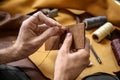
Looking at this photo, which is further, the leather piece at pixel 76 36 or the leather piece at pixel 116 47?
the leather piece at pixel 116 47

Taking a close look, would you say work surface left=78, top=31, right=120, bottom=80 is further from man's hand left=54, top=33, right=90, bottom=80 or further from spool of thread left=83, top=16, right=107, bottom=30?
man's hand left=54, top=33, right=90, bottom=80

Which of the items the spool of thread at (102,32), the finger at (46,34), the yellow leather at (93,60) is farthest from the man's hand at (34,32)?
the spool of thread at (102,32)

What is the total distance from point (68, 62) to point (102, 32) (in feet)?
1.31

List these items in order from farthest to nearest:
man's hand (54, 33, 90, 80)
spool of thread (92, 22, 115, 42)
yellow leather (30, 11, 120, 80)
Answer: spool of thread (92, 22, 115, 42), yellow leather (30, 11, 120, 80), man's hand (54, 33, 90, 80)

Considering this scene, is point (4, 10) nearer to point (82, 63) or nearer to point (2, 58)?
point (2, 58)

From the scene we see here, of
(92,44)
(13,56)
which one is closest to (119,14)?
(92,44)

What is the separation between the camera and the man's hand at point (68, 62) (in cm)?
76

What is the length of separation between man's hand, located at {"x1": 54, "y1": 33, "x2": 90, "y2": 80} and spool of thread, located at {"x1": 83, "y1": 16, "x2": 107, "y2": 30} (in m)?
0.37

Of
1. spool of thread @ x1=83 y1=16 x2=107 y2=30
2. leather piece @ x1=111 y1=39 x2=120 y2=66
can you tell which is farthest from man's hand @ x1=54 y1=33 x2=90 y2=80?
spool of thread @ x1=83 y1=16 x2=107 y2=30

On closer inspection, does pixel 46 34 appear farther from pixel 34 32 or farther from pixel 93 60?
pixel 93 60

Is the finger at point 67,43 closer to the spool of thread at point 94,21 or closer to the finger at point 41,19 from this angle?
the finger at point 41,19

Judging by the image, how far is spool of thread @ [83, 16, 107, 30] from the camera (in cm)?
117

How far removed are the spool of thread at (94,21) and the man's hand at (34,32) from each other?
31cm

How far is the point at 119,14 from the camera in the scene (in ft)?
3.81
